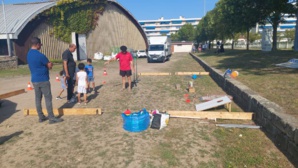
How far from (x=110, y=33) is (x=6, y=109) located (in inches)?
1092

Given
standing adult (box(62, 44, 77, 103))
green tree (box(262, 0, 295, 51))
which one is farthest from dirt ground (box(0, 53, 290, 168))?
green tree (box(262, 0, 295, 51))

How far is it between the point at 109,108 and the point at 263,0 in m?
20.3

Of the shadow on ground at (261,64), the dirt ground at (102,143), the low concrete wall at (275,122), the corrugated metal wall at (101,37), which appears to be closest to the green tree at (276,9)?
the shadow on ground at (261,64)

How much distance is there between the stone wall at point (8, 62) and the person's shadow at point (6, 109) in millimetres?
12754

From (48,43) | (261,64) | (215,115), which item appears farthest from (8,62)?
(261,64)

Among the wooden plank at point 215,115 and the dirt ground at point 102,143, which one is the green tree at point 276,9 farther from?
the wooden plank at point 215,115

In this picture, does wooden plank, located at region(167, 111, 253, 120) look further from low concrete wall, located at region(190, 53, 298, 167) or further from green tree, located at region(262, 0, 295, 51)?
green tree, located at region(262, 0, 295, 51)

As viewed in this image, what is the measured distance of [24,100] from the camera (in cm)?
833

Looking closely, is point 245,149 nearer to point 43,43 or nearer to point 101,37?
point 43,43

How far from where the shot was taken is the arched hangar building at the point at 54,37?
68.0ft

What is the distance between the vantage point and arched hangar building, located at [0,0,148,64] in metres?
20.7

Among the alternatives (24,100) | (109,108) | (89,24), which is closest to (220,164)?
(109,108)

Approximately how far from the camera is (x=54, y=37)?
24.4m

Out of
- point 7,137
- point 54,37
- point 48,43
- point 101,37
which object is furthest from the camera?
point 101,37
